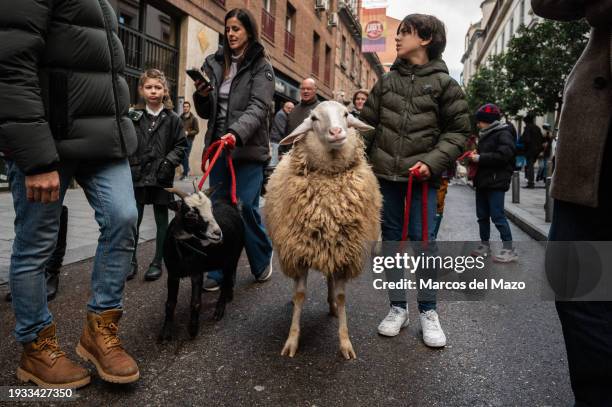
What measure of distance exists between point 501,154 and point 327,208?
3.47m

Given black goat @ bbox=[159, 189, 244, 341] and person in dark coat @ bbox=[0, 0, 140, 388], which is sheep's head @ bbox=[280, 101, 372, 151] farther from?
person in dark coat @ bbox=[0, 0, 140, 388]

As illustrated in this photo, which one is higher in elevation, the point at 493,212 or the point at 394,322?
the point at 493,212

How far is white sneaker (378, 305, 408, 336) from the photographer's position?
324 centimetres

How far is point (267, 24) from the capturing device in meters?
18.3

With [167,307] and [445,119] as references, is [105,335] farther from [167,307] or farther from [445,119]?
[445,119]

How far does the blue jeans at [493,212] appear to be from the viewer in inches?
222

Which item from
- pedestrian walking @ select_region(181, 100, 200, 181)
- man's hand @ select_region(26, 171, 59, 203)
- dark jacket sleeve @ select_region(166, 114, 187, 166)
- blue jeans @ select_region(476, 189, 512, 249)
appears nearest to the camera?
man's hand @ select_region(26, 171, 59, 203)

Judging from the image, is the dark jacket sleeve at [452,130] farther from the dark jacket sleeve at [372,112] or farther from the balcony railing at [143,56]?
the balcony railing at [143,56]

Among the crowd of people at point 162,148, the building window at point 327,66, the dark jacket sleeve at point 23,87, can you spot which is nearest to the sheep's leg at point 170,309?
the crowd of people at point 162,148

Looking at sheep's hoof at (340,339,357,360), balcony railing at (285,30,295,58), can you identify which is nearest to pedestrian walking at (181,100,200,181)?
balcony railing at (285,30,295,58)

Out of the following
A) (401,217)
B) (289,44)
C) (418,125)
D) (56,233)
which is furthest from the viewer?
(289,44)

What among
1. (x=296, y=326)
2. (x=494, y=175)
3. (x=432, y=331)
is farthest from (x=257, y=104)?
(x=494, y=175)

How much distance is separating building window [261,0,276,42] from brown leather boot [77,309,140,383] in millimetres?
16598

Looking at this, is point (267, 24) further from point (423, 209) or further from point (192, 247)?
point (192, 247)
